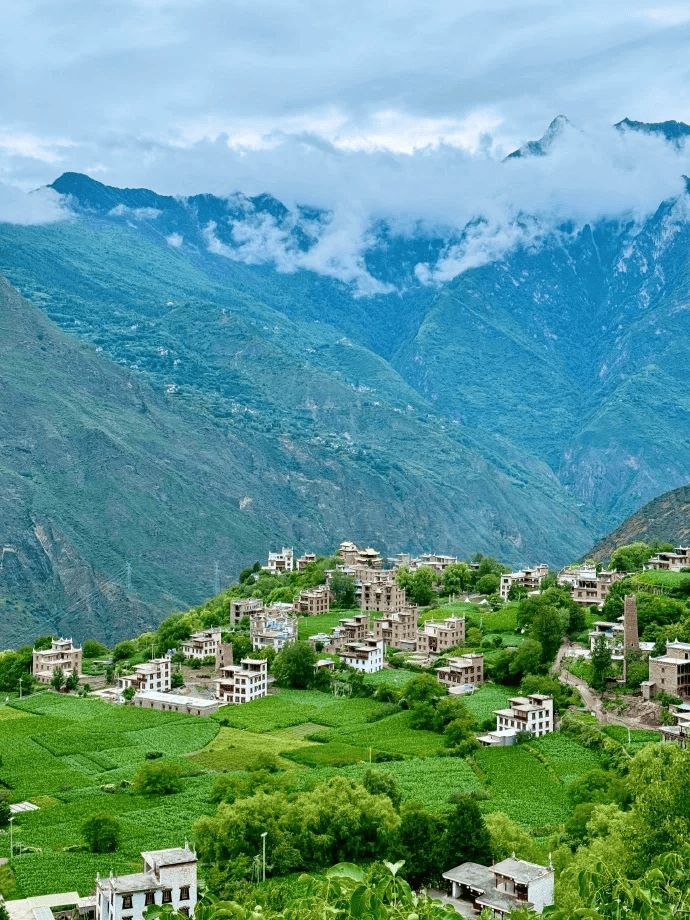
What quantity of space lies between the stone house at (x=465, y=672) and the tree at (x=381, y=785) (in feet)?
66.7

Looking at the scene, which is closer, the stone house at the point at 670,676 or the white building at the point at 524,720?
the white building at the point at 524,720

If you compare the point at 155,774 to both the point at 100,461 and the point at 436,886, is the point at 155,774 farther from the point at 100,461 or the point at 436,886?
the point at 100,461

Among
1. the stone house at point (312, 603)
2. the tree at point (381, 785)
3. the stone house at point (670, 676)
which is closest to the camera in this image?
the tree at point (381, 785)

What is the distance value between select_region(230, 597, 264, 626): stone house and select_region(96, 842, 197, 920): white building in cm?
5179

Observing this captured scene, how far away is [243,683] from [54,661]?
16156 mm

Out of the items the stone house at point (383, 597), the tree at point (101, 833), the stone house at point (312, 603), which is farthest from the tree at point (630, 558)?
the tree at point (101, 833)

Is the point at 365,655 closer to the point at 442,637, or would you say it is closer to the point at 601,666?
the point at 442,637

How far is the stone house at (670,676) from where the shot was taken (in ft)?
196

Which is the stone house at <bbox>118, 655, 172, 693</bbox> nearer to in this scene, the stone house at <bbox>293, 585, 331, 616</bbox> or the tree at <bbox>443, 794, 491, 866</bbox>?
the stone house at <bbox>293, 585, 331, 616</bbox>

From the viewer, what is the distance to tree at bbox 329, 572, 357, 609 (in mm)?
93062

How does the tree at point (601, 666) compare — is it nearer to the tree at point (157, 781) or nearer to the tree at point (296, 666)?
the tree at point (296, 666)

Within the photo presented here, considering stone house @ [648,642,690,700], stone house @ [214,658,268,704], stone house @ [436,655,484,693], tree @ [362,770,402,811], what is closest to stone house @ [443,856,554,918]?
tree @ [362,770,402,811]

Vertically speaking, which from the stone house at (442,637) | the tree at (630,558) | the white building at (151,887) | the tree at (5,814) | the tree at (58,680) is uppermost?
the tree at (630,558)

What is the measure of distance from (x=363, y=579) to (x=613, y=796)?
50489 millimetres
